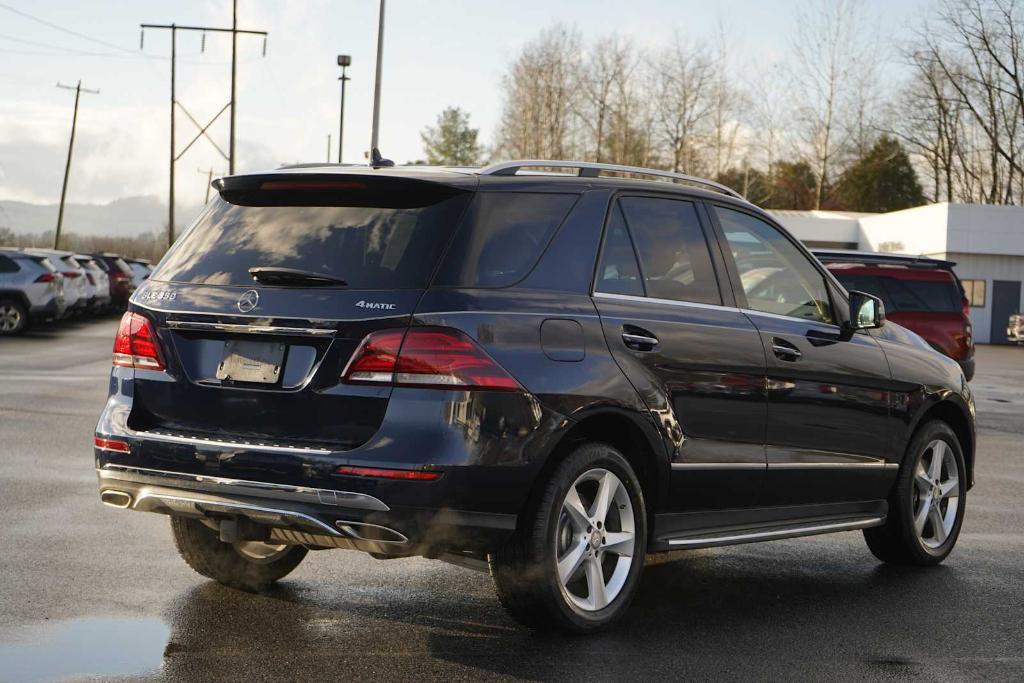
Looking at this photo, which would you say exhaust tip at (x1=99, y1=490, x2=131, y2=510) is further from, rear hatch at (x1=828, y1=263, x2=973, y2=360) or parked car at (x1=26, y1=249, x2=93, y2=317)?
parked car at (x1=26, y1=249, x2=93, y2=317)

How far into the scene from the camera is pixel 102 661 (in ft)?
16.5

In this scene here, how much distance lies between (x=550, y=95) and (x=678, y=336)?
73751 millimetres

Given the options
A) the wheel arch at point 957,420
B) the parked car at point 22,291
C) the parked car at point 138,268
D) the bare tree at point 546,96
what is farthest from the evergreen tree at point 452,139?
the wheel arch at point 957,420

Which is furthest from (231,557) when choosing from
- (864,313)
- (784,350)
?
(864,313)

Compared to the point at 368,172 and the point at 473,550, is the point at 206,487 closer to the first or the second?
the point at 473,550

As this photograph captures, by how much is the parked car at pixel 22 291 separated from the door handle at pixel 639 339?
91.2 ft

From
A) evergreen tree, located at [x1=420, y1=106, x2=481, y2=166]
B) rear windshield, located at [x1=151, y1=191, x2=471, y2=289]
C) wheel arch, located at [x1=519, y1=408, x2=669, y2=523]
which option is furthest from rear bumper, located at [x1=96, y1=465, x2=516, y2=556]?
evergreen tree, located at [x1=420, y1=106, x2=481, y2=166]

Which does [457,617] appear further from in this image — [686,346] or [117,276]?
[117,276]

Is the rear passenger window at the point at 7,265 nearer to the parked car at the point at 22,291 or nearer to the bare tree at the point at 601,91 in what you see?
the parked car at the point at 22,291

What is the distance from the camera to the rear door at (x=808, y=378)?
253 inches

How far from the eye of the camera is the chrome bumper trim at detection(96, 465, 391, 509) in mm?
4930

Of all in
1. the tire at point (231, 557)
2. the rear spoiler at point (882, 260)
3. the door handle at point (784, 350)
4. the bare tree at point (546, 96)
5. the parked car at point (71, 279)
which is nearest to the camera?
the tire at point (231, 557)

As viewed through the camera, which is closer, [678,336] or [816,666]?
[816,666]

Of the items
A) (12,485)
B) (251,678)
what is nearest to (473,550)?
(251,678)
